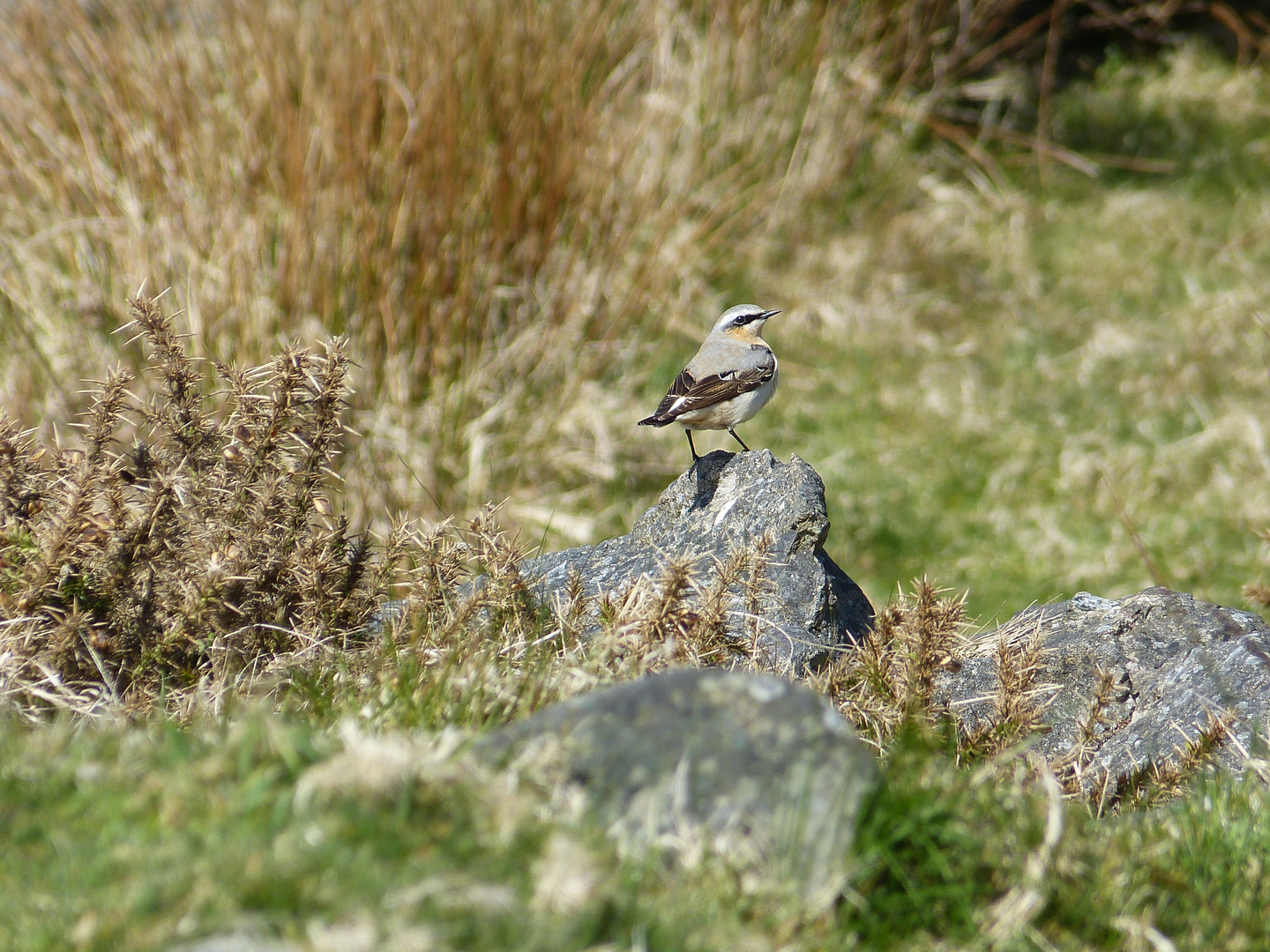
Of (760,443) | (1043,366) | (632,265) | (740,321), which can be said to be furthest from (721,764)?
(1043,366)

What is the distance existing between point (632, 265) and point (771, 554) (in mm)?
3974

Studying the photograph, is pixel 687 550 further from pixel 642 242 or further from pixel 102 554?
pixel 642 242

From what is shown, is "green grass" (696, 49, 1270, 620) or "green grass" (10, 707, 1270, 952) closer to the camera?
"green grass" (10, 707, 1270, 952)

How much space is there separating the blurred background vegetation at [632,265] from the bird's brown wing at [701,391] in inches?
62.0

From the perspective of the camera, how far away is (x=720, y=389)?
12.6ft

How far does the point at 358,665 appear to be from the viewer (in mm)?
3141

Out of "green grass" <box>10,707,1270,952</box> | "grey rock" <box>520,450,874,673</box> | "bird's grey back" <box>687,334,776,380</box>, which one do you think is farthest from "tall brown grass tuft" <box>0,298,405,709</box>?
"bird's grey back" <box>687,334,776,380</box>

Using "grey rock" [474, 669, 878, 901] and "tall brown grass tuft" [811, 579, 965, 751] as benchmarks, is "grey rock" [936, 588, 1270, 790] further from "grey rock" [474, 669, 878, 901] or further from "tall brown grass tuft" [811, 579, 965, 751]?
"grey rock" [474, 669, 878, 901]

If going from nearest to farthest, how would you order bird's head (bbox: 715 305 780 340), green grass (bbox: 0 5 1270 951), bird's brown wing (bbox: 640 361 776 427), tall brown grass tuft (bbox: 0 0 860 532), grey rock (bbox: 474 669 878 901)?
1. green grass (bbox: 0 5 1270 951)
2. grey rock (bbox: 474 669 878 901)
3. bird's brown wing (bbox: 640 361 776 427)
4. bird's head (bbox: 715 305 780 340)
5. tall brown grass tuft (bbox: 0 0 860 532)

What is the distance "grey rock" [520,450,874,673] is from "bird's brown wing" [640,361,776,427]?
197 millimetres

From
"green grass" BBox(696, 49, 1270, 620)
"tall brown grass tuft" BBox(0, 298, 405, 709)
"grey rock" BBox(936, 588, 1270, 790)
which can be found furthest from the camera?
"green grass" BBox(696, 49, 1270, 620)

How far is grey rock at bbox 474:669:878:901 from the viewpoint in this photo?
2176 mm

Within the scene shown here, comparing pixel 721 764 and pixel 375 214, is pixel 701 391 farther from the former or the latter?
pixel 375 214

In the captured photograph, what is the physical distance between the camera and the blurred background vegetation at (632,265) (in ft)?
20.0
